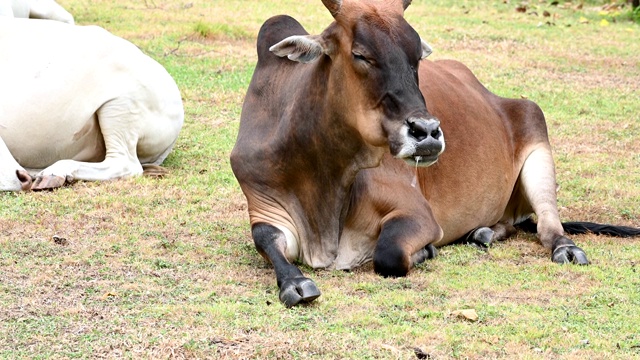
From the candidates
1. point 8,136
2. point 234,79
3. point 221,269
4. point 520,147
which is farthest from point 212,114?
point 221,269

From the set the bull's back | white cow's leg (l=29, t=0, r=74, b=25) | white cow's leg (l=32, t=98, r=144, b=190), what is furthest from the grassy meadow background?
white cow's leg (l=29, t=0, r=74, b=25)

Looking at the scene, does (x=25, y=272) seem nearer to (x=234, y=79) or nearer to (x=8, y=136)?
(x=8, y=136)

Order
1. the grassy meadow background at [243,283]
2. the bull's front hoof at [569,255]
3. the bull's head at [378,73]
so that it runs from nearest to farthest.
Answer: the grassy meadow background at [243,283]
the bull's head at [378,73]
the bull's front hoof at [569,255]

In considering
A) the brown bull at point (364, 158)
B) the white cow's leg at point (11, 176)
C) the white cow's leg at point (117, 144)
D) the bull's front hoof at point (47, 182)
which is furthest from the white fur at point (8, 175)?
the brown bull at point (364, 158)

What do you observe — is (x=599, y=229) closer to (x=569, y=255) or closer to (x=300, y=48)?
(x=569, y=255)

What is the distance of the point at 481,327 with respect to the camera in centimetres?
429

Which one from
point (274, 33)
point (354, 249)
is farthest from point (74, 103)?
point (354, 249)

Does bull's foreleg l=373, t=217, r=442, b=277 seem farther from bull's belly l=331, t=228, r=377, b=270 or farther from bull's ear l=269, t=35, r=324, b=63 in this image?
bull's ear l=269, t=35, r=324, b=63

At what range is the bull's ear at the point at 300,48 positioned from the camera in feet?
15.8

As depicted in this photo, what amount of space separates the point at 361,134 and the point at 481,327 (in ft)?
3.28

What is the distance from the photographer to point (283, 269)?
4.81 m

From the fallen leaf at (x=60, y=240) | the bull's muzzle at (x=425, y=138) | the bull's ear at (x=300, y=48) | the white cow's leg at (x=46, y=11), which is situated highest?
the bull's ear at (x=300, y=48)

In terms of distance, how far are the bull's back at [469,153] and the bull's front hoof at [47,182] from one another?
228cm

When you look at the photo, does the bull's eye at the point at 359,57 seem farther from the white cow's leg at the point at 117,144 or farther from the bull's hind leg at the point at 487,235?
the white cow's leg at the point at 117,144
